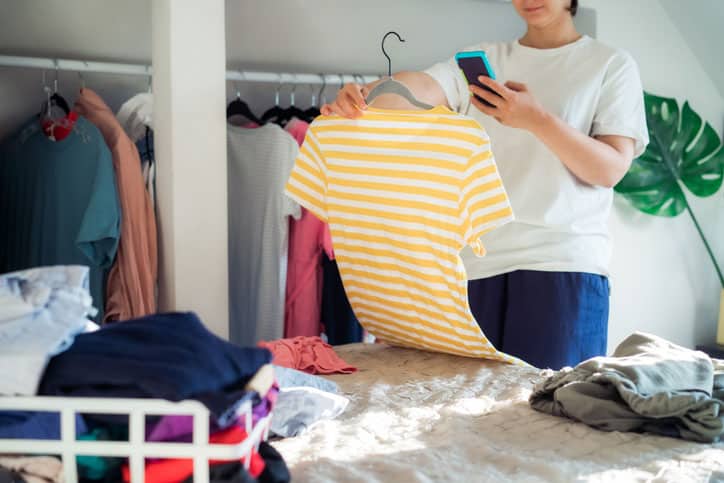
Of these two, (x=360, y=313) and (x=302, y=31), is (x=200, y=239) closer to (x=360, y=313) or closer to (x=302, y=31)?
(x=360, y=313)

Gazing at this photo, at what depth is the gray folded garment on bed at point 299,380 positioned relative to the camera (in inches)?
49.1

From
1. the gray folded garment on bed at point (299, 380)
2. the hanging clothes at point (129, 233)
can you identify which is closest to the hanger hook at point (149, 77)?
the hanging clothes at point (129, 233)

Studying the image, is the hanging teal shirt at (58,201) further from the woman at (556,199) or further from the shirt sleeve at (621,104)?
the shirt sleeve at (621,104)

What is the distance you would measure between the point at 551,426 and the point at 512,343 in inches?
25.9

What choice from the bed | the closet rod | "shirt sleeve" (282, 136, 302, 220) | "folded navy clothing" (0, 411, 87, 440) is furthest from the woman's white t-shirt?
"folded navy clothing" (0, 411, 87, 440)

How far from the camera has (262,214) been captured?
98.7 inches

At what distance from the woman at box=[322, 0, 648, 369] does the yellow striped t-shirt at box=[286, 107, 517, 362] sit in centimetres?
16

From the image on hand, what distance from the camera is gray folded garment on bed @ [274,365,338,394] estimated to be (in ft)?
4.09

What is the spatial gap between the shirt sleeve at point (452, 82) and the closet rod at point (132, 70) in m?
0.79

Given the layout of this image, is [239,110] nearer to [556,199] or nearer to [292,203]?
[292,203]

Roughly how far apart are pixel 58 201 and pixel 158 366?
1570 millimetres

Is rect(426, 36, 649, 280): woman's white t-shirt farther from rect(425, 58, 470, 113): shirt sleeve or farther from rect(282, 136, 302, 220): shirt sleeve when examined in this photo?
rect(282, 136, 302, 220): shirt sleeve

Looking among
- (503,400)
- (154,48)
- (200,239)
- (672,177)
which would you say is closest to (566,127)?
(503,400)

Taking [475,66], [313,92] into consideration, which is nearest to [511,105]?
[475,66]
